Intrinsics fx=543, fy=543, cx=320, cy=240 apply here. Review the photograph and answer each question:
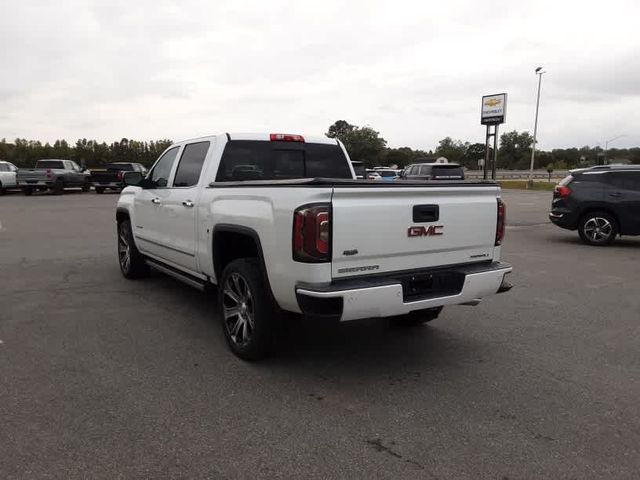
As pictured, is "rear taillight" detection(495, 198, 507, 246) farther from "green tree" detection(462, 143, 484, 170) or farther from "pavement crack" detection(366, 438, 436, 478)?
"green tree" detection(462, 143, 484, 170)

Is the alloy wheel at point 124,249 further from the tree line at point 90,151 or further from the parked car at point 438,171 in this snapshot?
the tree line at point 90,151

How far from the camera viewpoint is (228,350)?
182 inches

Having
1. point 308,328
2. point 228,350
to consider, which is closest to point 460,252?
point 308,328

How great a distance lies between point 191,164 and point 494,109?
140ft

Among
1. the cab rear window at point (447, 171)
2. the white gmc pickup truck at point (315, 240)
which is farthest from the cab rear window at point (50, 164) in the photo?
the white gmc pickup truck at point (315, 240)

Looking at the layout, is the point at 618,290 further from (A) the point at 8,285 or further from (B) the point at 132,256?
(A) the point at 8,285

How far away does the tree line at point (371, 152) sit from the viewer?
3108 inches

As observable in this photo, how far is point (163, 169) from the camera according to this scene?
245 inches

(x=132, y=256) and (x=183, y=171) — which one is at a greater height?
(x=183, y=171)

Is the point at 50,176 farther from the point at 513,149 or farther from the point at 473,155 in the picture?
the point at 513,149

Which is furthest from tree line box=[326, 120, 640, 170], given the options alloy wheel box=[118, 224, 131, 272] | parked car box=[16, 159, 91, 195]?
alloy wheel box=[118, 224, 131, 272]

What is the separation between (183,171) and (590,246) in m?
9.00

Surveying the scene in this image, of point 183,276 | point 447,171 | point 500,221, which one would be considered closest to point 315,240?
point 500,221

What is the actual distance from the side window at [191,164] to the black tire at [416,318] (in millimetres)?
2404
